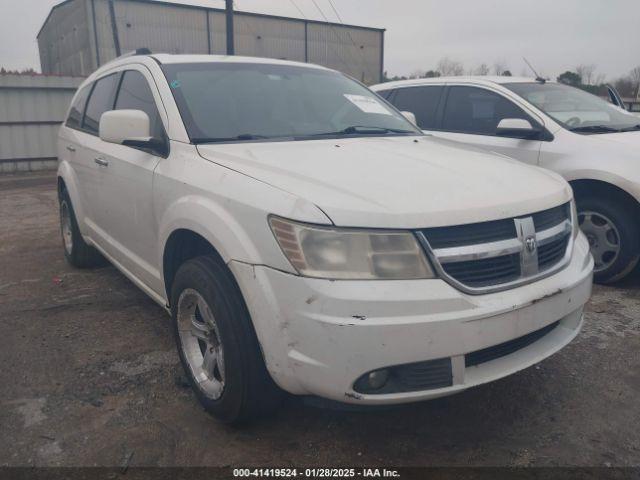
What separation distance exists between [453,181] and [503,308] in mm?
581

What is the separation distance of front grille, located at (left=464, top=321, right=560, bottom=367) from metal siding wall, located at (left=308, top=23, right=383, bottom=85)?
106ft

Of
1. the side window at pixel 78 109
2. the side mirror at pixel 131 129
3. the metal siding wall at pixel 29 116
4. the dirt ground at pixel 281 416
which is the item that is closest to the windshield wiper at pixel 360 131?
the side mirror at pixel 131 129

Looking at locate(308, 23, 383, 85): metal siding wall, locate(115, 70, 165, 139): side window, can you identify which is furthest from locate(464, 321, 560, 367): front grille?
locate(308, 23, 383, 85): metal siding wall

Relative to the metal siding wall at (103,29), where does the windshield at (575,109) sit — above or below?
below

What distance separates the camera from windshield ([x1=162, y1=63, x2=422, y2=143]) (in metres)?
2.99

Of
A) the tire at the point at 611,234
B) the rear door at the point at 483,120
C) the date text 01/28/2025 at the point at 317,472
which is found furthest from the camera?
the rear door at the point at 483,120

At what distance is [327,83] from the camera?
3682mm

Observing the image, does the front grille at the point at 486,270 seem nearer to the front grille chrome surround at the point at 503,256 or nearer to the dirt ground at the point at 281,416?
the front grille chrome surround at the point at 503,256

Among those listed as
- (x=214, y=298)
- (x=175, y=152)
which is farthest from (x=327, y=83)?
(x=214, y=298)

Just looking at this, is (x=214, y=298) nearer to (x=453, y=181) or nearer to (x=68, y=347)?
(x=453, y=181)

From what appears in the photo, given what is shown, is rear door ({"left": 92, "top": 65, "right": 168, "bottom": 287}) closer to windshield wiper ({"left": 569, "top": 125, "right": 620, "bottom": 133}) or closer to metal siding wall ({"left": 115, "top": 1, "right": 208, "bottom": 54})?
windshield wiper ({"left": 569, "top": 125, "right": 620, "bottom": 133})

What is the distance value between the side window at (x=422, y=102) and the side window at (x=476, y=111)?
0.14 metres

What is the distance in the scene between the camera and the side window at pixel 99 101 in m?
4.04

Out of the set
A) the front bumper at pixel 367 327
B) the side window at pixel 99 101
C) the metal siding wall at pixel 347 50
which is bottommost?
the front bumper at pixel 367 327
